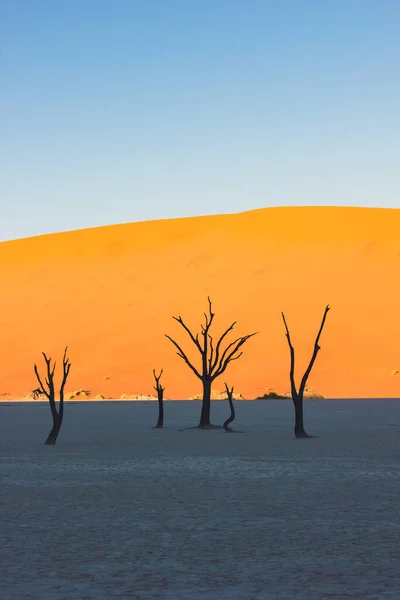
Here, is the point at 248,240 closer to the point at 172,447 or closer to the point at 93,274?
the point at 93,274

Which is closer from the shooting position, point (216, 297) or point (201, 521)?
point (201, 521)

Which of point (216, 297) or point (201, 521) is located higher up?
point (216, 297)

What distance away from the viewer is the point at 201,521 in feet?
34.9

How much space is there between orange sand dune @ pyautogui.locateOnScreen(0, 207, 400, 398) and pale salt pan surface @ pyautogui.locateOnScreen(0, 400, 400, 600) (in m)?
40.7

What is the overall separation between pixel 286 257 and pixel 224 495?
7631 centimetres

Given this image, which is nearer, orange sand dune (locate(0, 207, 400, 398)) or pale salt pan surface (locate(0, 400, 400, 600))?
pale salt pan surface (locate(0, 400, 400, 600))

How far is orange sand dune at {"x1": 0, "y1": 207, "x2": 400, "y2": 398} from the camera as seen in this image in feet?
219

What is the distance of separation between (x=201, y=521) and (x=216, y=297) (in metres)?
69.0

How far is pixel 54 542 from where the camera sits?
369 inches

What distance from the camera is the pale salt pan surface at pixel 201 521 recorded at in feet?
24.5

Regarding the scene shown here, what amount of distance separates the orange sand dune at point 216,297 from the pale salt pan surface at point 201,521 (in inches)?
1602

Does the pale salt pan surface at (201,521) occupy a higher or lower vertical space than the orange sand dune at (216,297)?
lower

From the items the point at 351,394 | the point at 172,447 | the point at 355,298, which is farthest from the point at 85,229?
the point at 172,447

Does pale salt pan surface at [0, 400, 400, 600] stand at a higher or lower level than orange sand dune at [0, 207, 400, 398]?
lower
